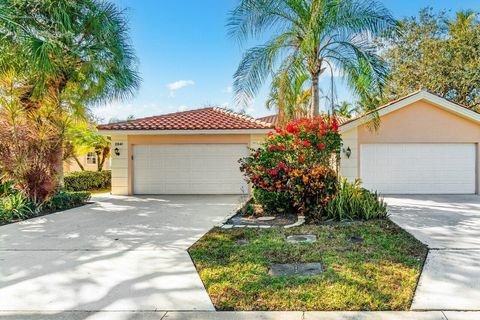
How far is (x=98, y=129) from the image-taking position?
46.0 feet

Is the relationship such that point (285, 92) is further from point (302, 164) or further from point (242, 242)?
point (242, 242)

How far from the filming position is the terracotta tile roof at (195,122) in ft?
45.9

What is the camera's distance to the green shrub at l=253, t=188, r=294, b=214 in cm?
914

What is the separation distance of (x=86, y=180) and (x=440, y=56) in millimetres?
22535

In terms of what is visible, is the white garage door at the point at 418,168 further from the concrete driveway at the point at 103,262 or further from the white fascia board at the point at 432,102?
the concrete driveway at the point at 103,262

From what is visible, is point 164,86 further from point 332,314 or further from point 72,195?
point 332,314

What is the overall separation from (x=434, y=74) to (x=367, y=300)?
20.5 meters

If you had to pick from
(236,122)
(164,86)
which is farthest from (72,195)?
(164,86)

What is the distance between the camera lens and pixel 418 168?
14016mm

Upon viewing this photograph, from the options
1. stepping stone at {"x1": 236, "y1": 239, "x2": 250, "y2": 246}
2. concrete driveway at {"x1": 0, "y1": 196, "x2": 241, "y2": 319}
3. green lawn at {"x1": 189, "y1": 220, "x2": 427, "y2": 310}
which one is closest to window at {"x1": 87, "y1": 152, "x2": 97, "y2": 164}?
concrete driveway at {"x1": 0, "y1": 196, "x2": 241, "y2": 319}

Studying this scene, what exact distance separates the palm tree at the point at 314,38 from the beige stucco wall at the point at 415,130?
4.50 meters

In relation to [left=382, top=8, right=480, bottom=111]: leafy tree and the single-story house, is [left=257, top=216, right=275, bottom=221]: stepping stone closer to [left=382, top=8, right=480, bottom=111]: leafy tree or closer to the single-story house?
the single-story house

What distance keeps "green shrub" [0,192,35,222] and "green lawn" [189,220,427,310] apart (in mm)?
6018

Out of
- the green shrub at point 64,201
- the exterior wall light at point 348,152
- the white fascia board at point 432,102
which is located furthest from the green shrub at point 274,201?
the green shrub at point 64,201
